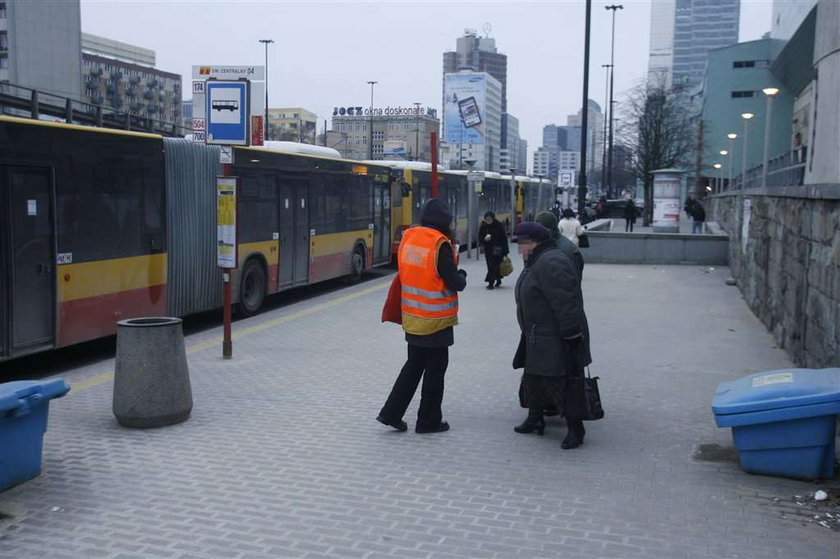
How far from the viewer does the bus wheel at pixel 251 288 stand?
47.2 ft

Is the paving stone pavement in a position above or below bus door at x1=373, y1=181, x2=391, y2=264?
below

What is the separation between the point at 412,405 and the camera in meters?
8.23

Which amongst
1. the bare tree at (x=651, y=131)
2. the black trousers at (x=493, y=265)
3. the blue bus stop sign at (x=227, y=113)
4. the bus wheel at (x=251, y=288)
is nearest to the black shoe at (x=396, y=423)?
the blue bus stop sign at (x=227, y=113)

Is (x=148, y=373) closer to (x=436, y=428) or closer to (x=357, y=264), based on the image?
(x=436, y=428)

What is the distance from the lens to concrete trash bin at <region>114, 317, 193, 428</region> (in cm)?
709

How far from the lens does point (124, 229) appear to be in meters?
11.1

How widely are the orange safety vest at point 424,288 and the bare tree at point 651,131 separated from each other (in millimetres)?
38533

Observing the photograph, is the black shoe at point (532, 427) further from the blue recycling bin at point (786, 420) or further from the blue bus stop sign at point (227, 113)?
the blue bus stop sign at point (227, 113)

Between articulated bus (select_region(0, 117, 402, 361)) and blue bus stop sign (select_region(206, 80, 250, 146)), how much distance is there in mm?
1701

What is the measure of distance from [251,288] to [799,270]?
8.87 meters

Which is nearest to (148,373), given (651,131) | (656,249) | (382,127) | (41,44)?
(656,249)

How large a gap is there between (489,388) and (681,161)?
213 ft

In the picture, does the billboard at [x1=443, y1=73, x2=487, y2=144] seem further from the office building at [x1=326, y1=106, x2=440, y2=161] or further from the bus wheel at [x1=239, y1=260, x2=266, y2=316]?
the office building at [x1=326, y1=106, x2=440, y2=161]

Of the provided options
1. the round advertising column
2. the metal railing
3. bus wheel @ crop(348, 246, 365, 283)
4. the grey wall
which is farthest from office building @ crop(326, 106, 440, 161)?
the metal railing
